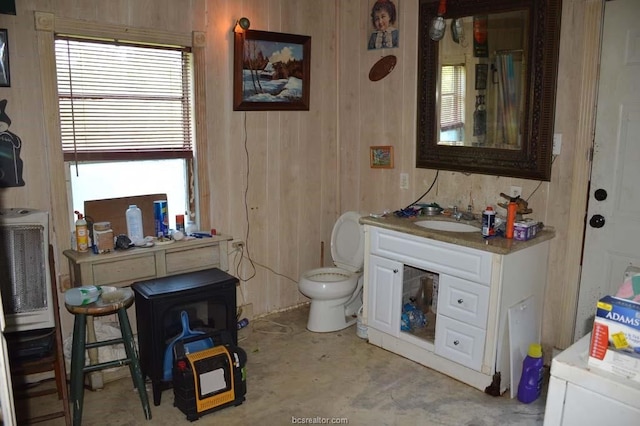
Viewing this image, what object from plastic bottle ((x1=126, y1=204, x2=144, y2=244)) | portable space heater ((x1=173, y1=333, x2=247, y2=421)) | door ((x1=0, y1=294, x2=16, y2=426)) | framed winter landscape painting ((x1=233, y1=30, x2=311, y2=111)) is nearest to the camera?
door ((x1=0, y1=294, x2=16, y2=426))

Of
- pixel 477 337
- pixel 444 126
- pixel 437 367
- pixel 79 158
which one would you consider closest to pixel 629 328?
pixel 477 337

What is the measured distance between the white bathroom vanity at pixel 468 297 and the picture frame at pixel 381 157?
594 millimetres

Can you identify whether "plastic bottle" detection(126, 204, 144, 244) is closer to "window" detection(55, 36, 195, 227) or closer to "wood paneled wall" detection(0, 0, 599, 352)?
"window" detection(55, 36, 195, 227)

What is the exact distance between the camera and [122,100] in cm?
310

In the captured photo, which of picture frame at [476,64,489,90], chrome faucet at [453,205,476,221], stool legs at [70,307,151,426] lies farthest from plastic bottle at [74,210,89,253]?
picture frame at [476,64,489,90]

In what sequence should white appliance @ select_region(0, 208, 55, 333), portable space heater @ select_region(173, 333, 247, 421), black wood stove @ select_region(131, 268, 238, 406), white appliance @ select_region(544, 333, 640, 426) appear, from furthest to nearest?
black wood stove @ select_region(131, 268, 238, 406) < portable space heater @ select_region(173, 333, 247, 421) < white appliance @ select_region(0, 208, 55, 333) < white appliance @ select_region(544, 333, 640, 426)

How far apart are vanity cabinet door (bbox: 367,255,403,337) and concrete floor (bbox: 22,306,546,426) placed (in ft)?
0.60

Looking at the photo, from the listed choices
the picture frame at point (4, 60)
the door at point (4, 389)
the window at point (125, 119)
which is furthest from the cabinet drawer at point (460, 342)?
the picture frame at point (4, 60)

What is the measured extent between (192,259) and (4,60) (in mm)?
1436

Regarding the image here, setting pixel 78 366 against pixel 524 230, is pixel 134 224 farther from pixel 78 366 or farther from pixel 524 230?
pixel 524 230

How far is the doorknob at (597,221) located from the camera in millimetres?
2807

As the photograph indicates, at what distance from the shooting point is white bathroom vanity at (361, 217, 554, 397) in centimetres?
279

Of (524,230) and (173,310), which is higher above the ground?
(524,230)

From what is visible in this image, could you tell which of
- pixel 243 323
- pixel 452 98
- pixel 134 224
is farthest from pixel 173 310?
pixel 452 98
